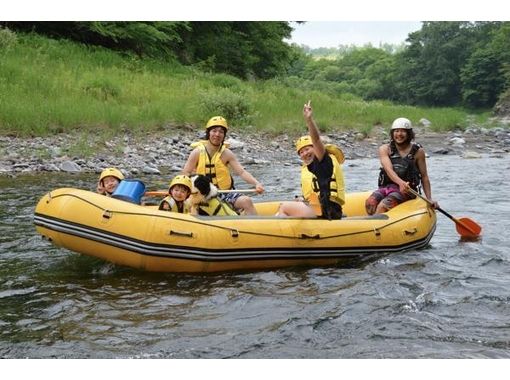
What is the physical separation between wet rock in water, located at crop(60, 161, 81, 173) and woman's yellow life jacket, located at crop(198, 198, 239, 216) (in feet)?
17.3

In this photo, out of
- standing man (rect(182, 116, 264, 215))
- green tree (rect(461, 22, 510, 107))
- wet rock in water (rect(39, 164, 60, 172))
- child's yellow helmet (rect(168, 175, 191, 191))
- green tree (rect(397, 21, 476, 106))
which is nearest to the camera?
child's yellow helmet (rect(168, 175, 191, 191))

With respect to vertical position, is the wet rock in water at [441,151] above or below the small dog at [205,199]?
below

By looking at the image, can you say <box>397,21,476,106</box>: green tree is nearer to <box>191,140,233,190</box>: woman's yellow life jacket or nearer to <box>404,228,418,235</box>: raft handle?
<box>404,228,418,235</box>: raft handle

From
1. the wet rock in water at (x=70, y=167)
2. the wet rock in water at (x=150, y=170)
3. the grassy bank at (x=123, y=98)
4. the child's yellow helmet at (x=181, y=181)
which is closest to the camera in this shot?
the child's yellow helmet at (x=181, y=181)

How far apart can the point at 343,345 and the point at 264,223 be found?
1911 mm

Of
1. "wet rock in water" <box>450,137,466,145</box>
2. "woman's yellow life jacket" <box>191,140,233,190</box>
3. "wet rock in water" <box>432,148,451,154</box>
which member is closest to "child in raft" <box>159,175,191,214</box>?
"woman's yellow life jacket" <box>191,140,233,190</box>

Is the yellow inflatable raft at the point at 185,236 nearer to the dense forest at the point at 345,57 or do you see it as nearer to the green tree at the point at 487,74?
the dense forest at the point at 345,57

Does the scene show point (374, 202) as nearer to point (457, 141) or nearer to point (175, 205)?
point (175, 205)

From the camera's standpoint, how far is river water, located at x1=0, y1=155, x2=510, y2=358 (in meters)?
3.64

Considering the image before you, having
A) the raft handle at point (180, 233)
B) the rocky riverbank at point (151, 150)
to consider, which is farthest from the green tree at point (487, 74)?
the raft handle at point (180, 233)

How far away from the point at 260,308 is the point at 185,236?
3.46 ft

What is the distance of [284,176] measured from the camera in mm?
11062

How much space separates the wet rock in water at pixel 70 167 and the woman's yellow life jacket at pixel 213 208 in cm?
527

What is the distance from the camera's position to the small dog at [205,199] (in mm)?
5672
